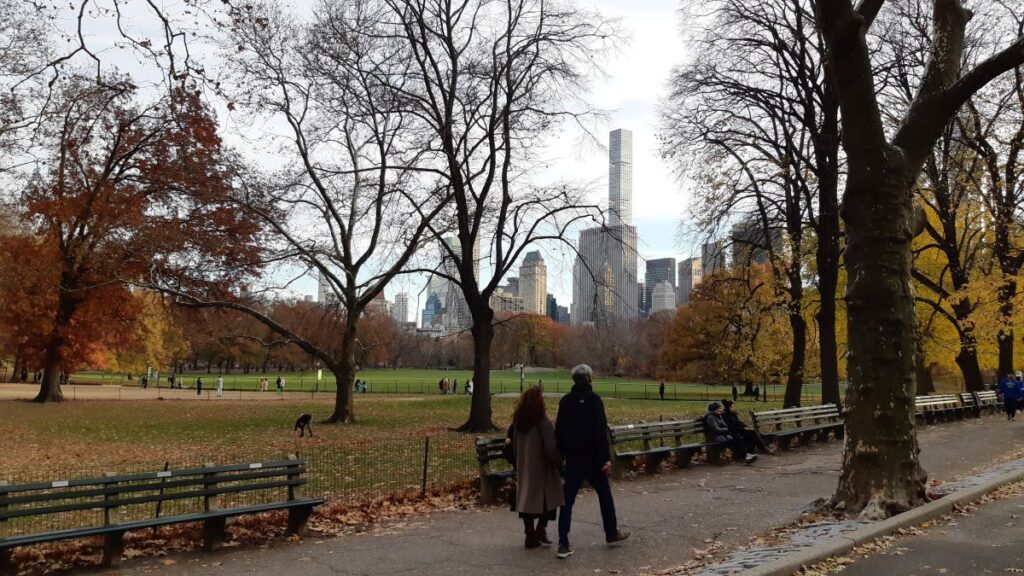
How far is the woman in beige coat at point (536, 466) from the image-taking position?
6805mm

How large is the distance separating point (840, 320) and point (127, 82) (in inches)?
1294

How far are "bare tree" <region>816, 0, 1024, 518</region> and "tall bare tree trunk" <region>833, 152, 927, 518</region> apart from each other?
0.4 inches

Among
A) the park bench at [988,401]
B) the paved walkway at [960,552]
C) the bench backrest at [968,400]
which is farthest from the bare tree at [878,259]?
the park bench at [988,401]

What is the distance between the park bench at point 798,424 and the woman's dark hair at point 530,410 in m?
8.37

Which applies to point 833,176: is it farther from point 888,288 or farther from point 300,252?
point 300,252

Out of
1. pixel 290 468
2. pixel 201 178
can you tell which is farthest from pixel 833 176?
pixel 201 178

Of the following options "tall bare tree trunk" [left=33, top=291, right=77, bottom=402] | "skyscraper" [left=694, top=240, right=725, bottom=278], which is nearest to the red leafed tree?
"tall bare tree trunk" [left=33, top=291, right=77, bottom=402]

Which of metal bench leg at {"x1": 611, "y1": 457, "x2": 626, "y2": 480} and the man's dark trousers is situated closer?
the man's dark trousers

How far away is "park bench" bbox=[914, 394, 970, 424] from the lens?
838 inches

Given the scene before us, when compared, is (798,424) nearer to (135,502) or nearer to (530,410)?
(530,410)

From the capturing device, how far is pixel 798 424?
16.4 metres

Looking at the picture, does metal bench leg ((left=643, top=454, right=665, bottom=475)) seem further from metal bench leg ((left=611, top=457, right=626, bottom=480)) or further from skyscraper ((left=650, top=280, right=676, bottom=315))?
skyscraper ((left=650, top=280, right=676, bottom=315))

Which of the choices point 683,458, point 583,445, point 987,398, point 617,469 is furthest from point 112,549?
point 987,398

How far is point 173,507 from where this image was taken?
9312 mm
